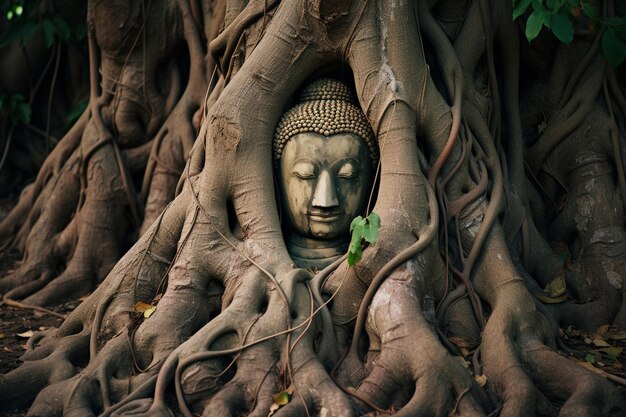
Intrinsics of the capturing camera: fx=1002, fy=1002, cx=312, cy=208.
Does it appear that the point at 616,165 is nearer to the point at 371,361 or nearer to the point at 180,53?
the point at 371,361

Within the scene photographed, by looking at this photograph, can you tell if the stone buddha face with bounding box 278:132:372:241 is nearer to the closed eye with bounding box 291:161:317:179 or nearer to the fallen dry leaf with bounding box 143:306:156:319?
the closed eye with bounding box 291:161:317:179

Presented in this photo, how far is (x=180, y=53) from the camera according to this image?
7.10 metres

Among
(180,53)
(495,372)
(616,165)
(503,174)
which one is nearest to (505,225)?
(503,174)

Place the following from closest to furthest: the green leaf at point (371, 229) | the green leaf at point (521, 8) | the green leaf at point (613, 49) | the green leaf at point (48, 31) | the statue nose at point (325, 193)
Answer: the green leaf at point (371, 229)
the green leaf at point (521, 8)
the statue nose at point (325, 193)
the green leaf at point (613, 49)
the green leaf at point (48, 31)

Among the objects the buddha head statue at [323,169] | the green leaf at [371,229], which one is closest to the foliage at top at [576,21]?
the buddha head statue at [323,169]

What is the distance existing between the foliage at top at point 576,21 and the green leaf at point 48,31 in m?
3.51

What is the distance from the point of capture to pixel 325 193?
5418mm

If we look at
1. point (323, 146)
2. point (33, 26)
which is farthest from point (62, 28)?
point (323, 146)

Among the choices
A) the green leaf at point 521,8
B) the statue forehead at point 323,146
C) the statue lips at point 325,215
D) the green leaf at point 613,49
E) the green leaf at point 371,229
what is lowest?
the statue lips at point 325,215

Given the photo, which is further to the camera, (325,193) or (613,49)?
(613,49)

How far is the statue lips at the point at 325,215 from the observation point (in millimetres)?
5504

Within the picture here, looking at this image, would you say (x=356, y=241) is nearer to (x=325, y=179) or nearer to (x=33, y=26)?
(x=325, y=179)

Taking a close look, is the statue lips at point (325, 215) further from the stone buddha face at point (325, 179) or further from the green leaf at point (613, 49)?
the green leaf at point (613, 49)

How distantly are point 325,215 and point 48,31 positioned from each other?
123 inches
